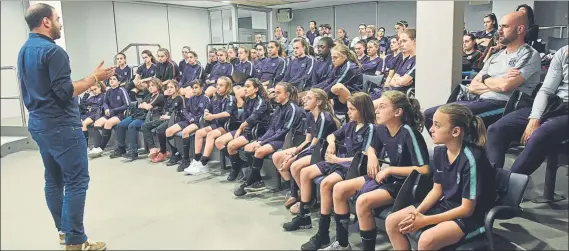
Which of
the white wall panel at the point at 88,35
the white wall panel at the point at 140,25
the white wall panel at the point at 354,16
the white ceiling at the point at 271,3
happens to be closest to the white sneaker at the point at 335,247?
the white wall panel at the point at 88,35

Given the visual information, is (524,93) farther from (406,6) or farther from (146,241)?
(406,6)

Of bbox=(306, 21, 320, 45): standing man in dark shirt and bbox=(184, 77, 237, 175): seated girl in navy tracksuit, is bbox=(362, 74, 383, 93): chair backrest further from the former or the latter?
bbox=(306, 21, 320, 45): standing man in dark shirt

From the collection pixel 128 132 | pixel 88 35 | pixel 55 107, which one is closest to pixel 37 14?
pixel 55 107

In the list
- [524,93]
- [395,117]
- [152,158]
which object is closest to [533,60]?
[524,93]

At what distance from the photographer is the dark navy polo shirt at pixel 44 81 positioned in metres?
2.05

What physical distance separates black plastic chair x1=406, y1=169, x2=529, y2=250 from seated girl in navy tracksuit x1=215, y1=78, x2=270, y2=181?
7.17ft

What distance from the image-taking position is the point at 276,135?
3.58 m

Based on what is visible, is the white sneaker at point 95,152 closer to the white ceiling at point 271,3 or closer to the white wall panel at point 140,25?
the white wall panel at point 140,25

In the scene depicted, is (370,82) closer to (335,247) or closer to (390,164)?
(390,164)

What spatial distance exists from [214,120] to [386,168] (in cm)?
249

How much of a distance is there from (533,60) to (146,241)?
8.66 ft

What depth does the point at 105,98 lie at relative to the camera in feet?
18.2

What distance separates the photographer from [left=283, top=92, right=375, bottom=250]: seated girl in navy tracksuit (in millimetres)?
2475

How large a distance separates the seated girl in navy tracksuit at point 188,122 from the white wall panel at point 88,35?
5.12m
